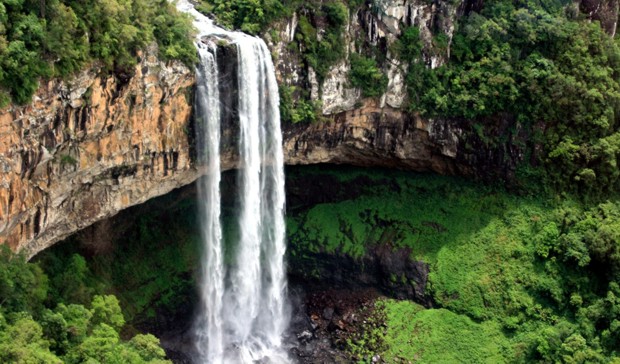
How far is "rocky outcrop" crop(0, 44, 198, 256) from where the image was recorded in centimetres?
1593

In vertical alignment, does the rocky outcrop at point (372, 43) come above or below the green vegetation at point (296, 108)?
above

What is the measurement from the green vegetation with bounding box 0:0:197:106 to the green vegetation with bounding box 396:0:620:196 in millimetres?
10443

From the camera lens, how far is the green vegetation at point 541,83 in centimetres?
2544

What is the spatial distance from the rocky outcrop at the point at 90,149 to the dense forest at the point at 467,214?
1420mm

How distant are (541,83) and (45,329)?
2019 centimetres

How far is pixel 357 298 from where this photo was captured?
83.4ft

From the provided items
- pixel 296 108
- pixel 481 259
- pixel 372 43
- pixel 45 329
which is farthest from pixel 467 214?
pixel 45 329

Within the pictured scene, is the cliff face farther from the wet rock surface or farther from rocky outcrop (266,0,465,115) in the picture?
the wet rock surface

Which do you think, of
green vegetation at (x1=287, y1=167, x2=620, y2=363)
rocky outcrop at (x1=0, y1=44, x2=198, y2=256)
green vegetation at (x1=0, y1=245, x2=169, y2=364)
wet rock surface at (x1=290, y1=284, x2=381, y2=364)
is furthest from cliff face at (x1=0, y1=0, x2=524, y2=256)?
wet rock surface at (x1=290, y1=284, x2=381, y2=364)

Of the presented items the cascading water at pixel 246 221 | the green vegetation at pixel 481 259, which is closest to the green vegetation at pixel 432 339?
the green vegetation at pixel 481 259

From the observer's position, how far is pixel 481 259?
24953mm

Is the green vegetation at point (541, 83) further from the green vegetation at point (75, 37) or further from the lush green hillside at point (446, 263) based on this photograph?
the green vegetation at point (75, 37)

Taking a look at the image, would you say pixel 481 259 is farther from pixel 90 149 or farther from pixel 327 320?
pixel 90 149

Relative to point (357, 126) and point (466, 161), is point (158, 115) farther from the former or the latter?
point (466, 161)
